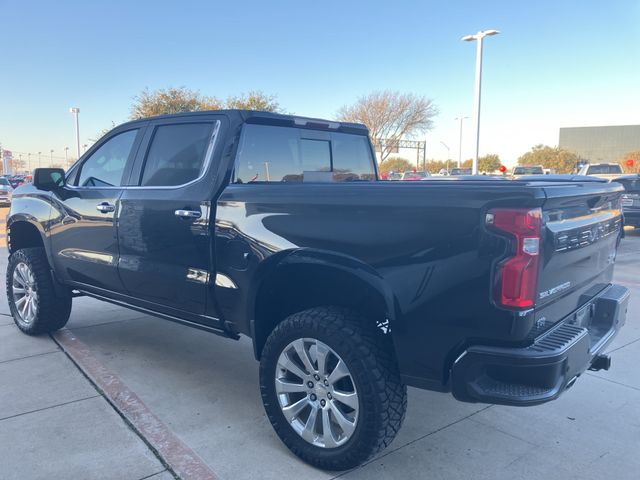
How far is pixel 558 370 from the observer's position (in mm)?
2279

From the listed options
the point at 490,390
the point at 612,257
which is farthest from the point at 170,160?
the point at 612,257

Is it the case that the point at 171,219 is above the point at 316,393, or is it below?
above

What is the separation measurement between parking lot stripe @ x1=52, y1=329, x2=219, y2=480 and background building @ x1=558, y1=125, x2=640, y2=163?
76.1m

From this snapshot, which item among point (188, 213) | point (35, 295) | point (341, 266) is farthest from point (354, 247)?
point (35, 295)

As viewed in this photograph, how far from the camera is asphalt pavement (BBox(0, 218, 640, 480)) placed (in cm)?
286

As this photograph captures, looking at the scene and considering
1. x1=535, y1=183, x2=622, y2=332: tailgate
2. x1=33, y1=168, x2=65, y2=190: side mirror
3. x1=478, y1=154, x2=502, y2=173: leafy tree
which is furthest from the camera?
x1=478, y1=154, x2=502, y2=173: leafy tree

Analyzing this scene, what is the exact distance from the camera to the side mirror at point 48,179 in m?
4.49

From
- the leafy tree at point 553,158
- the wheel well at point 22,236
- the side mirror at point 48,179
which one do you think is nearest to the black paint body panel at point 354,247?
the side mirror at point 48,179

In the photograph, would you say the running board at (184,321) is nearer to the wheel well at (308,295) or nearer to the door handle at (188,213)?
the wheel well at (308,295)

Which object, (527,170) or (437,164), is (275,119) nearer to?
(527,170)

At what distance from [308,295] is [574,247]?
1468 mm

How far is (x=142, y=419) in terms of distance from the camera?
3.37 meters

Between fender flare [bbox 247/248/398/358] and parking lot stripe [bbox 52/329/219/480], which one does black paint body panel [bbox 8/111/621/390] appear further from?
parking lot stripe [bbox 52/329/219/480]

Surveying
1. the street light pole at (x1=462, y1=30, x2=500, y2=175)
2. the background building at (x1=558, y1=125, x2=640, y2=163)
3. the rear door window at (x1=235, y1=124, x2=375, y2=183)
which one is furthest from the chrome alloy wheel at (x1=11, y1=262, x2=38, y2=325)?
the background building at (x1=558, y1=125, x2=640, y2=163)
